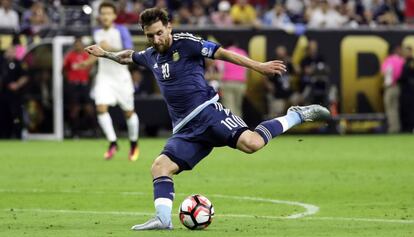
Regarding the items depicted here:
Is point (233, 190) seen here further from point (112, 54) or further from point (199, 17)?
point (199, 17)

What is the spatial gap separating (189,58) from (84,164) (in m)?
9.71

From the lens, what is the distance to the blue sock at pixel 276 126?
474 inches

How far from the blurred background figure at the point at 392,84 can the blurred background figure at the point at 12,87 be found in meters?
9.60

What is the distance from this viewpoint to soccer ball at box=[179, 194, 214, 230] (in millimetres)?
11617

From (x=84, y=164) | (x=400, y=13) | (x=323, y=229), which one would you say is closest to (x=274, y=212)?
(x=323, y=229)

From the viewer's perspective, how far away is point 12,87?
29875mm

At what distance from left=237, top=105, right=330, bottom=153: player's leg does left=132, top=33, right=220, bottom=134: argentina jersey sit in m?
0.55

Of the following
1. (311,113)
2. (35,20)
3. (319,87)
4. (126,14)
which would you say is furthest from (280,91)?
(311,113)

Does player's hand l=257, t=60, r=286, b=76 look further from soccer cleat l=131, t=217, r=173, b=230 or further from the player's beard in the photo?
soccer cleat l=131, t=217, r=173, b=230

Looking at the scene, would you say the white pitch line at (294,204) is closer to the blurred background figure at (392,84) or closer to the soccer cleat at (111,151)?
the soccer cleat at (111,151)

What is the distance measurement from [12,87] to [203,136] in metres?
18.6

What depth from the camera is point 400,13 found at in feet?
114

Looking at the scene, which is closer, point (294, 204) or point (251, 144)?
point (251, 144)

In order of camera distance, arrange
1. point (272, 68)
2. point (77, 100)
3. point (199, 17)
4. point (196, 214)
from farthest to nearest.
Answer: point (199, 17), point (77, 100), point (196, 214), point (272, 68)
